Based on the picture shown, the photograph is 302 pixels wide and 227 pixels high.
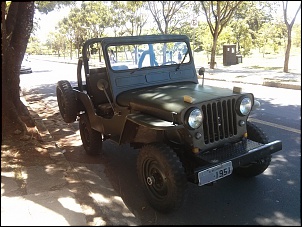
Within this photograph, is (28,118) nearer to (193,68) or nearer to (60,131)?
(60,131)

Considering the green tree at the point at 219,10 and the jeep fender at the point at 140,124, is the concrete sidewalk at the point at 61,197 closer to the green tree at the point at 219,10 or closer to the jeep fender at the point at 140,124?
the jeep fender at the point at 140,124

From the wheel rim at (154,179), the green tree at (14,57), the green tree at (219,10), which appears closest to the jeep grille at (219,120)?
the wheel rim at (154,179)

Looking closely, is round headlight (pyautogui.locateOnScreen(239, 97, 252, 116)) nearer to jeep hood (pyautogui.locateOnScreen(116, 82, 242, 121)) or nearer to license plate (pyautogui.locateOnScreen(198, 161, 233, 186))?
jeep hood (pyautogui.locateOnScreen(116, 82, 242, 121))

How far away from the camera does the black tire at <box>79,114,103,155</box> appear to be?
5043mm

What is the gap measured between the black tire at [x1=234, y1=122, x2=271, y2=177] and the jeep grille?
0.47 m

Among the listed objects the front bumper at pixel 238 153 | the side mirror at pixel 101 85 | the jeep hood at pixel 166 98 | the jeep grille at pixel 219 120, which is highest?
the side mirror at pixel 101 85

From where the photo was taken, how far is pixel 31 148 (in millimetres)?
5230

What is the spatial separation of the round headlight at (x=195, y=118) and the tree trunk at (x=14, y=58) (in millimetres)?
3649

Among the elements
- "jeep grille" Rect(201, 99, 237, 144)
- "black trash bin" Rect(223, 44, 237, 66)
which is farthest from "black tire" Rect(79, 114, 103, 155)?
"black trash bin" Rect(223, 44, 237, 66)

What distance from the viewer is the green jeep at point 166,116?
3217 mm

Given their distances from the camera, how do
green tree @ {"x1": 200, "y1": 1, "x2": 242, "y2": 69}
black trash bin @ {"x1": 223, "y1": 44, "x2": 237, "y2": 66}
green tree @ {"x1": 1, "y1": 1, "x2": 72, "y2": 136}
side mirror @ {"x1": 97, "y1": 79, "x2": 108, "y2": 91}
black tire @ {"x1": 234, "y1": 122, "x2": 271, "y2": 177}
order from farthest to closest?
black trash bin @ {"x1": 223, "y1": 44, "x2": 237, "y2": 66}
green tree @ {"x1": 200, "y1": 1, "x2": 242, "y2": 69}
green tree @ {"x1": 1, "y1": 1, "x2": 72, "y2": 136}
side mirror @ {"x1": 97, "y1": 79, "x2": 108, "y2": 91}
black tire @ {"x1": 234, "y1": 122, "x2": 271, "y2": 177}

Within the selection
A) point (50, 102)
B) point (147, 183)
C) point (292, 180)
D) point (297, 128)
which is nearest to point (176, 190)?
point (147, 183)

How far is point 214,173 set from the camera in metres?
3.13

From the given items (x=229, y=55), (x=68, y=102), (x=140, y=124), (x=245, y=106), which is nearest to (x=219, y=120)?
(x=245, y=106)
